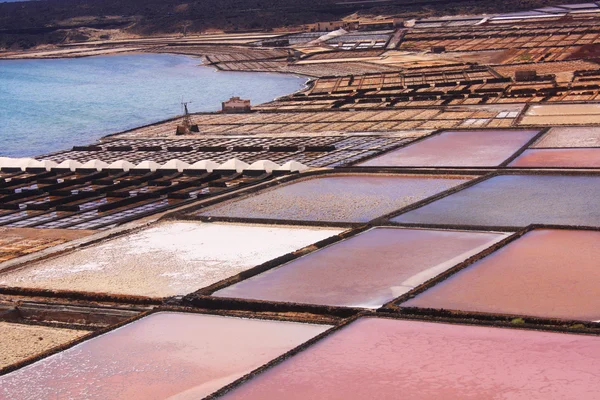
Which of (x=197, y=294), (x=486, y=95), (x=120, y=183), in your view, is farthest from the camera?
(x=486, y=95)

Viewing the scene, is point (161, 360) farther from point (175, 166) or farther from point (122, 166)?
point (122, 166)

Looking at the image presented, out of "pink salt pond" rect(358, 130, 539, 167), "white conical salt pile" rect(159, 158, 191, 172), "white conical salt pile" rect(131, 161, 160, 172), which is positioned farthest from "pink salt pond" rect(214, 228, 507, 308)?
"white conical salt pile" rect(131, 161, 160, 172)

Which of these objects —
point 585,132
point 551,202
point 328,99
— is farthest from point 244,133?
point 551,202

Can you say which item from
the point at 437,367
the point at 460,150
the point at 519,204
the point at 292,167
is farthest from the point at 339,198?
the point at 437,367

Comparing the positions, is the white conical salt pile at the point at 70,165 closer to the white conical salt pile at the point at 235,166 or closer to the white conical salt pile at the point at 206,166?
the white conical salt pile at the point at 206,166

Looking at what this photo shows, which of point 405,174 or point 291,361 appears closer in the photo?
point 291,361

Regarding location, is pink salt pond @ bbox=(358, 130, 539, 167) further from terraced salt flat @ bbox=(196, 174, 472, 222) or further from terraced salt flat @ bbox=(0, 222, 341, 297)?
terraced salt flat @ bbox=(0, 222, 341, 297)

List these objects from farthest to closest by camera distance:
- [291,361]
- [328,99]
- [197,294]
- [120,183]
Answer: [328,99] → [120,183] → [197,294] → [291,361]

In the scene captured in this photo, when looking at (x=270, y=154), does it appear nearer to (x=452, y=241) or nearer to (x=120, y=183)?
(x=120, y=183)
